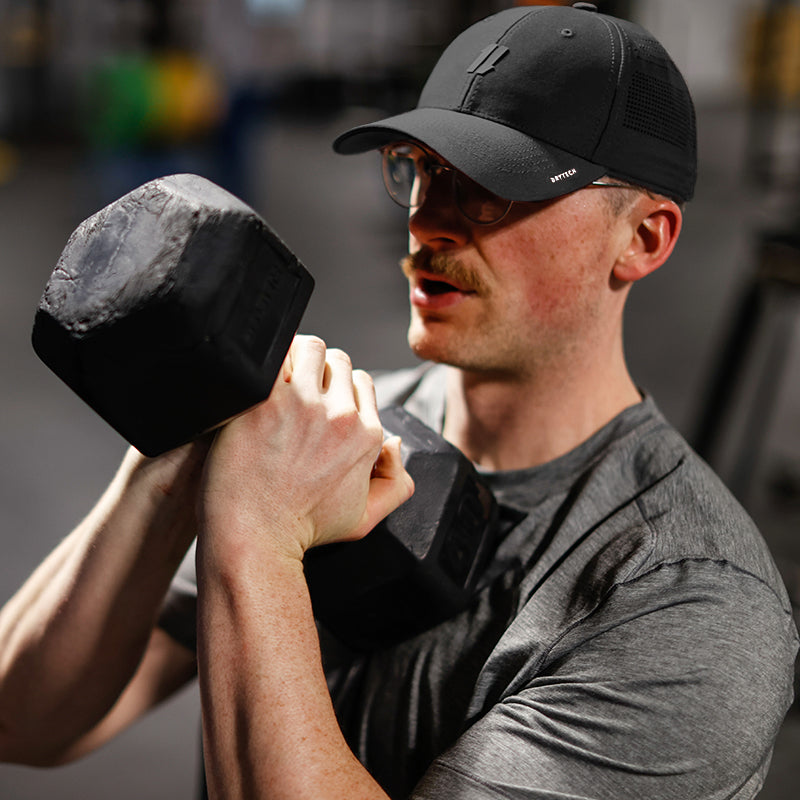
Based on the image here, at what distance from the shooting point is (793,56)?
11.7 metres

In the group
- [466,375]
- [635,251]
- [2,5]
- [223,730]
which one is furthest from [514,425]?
[2,5]

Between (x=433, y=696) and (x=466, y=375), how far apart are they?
49 cm

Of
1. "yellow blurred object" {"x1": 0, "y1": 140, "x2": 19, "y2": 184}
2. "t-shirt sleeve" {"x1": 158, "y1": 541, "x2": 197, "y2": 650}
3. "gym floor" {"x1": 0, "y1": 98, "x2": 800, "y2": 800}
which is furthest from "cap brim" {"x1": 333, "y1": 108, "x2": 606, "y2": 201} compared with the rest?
"yellow blurred object" {"x1": 0, "y1": 140, "x2": 19, "y2": 184}

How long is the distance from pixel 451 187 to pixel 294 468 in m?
0.51

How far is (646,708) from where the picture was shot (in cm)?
97

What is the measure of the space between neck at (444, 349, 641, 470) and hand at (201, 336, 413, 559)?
0.39 meters

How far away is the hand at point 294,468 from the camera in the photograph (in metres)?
0.97

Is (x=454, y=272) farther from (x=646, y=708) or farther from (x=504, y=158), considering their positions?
(x=646, y=708)

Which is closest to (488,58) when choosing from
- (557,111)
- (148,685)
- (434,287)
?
(557,111)

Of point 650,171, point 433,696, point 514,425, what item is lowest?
point 433,696

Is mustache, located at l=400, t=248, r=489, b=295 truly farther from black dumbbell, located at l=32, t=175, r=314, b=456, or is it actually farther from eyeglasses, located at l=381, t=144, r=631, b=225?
black dumbbell, located at l=32, t=175, r=314, b=456

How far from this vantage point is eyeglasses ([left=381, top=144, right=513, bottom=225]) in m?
1.26

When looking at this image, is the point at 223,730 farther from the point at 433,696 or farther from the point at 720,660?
the point at 720,660

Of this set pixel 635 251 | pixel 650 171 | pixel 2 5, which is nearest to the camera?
pixel 650 171
